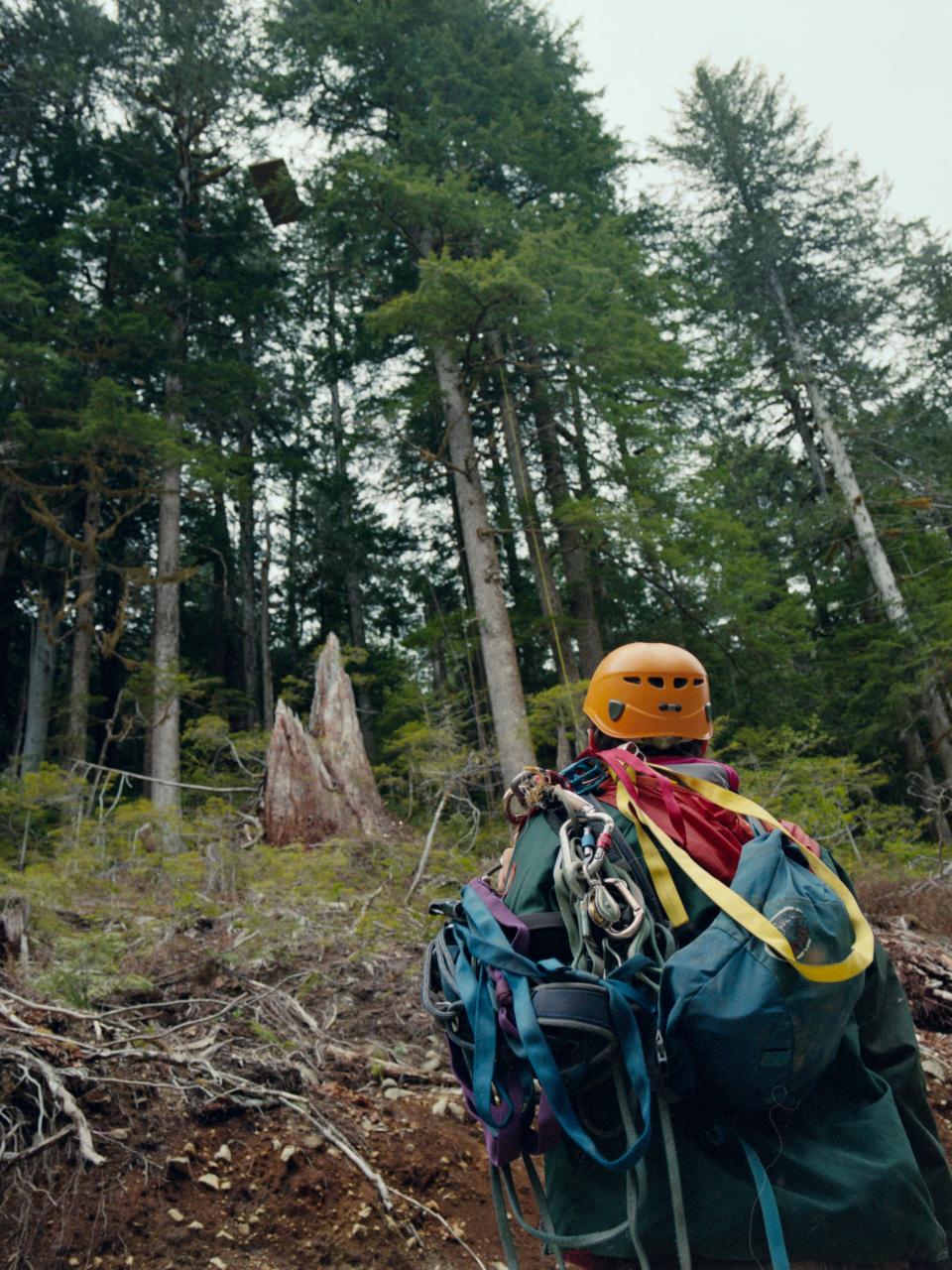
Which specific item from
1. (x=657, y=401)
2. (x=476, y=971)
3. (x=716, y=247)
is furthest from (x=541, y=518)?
(x=476, y=971)

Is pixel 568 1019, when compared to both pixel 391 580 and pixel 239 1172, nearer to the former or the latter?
pixel 239 1172

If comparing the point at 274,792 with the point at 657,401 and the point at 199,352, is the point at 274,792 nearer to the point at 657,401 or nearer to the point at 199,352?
the point at 657,401

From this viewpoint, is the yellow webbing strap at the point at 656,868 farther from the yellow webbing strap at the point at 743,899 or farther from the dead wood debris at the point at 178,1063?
the dead wood debris at the point at 178,1063

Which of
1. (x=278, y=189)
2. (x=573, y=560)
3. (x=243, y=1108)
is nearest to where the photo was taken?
(x=243, y=1108)

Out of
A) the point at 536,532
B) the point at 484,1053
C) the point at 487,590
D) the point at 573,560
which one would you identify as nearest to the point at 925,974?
the point at 484,1053

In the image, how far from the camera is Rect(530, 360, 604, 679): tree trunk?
588 inches

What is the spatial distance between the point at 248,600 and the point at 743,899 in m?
21.2

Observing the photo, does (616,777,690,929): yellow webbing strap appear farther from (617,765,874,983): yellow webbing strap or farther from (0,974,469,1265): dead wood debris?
(0,974,469,1265): dead wood debris

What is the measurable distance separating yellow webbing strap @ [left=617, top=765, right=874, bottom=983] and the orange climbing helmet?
0.30 metres

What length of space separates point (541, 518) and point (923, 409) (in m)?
9.37

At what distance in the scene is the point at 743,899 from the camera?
6.24 feet

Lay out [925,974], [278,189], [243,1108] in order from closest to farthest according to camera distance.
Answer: [243,1108] → [925,974] → [278,189]

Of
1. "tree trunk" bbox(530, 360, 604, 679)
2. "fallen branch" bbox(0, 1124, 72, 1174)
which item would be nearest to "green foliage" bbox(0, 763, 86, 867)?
"tree trunk" bbox(530, 360, 604, 679)

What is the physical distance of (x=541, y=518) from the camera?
16.3 meters
